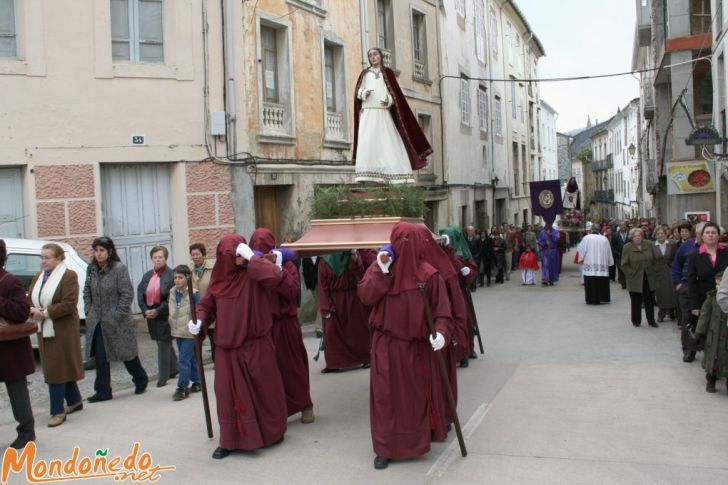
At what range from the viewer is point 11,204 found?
12.1 metres

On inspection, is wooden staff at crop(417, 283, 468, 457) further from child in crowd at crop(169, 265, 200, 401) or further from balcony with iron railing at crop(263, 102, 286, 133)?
balcony with iron railing at crop(263, 102, 286, 133)

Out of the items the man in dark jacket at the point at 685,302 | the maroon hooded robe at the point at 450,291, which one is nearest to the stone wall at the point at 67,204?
the maroon hooded robe at the point at 450,291

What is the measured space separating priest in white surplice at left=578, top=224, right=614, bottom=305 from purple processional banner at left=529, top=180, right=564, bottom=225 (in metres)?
8.65

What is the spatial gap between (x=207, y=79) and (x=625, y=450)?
391 inches

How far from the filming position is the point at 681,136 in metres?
24.1

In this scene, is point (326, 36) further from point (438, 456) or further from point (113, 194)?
point (438, 456)

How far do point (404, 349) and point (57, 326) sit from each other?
3.77 meters

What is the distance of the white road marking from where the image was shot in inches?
235

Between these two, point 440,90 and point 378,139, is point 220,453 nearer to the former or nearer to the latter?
point 378,139

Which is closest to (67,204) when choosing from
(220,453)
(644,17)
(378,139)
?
(378,139)

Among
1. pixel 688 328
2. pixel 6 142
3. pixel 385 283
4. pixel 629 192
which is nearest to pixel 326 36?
pixel 6 142

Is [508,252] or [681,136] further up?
[681,136]

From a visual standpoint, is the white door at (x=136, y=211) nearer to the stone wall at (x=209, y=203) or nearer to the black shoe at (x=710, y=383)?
the stone wall at (x=209, y=203)

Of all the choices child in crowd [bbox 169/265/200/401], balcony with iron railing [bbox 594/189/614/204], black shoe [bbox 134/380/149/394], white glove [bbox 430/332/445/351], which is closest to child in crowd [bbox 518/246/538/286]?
child in crowd [bbox 169/265/200/401]
